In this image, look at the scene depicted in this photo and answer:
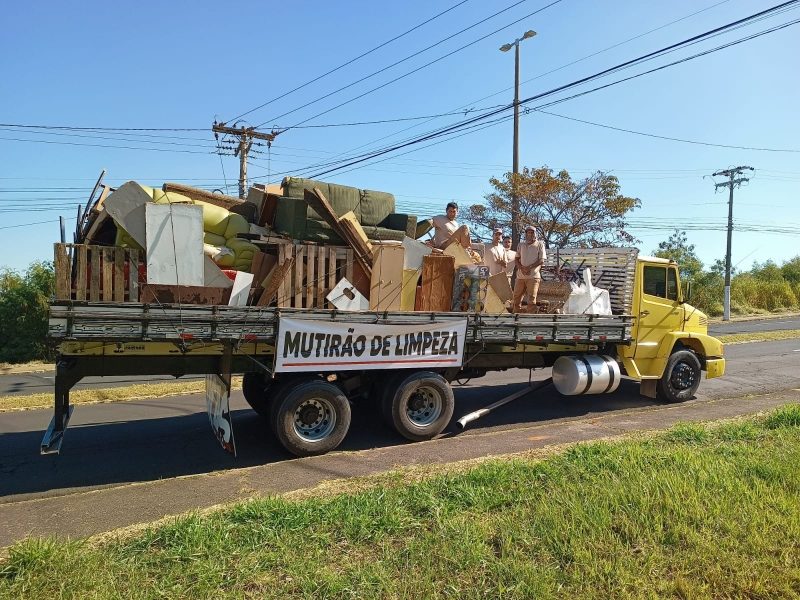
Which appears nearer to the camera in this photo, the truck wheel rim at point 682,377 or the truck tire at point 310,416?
the truck tire at point 310,416

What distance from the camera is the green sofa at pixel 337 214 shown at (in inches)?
279

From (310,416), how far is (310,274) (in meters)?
1.73

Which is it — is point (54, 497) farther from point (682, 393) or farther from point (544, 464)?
point (682, 393)

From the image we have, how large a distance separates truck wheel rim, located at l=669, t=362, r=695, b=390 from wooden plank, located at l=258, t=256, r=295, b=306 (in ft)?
23.8

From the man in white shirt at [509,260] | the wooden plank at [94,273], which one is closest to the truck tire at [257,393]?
the wooden plank at [94,273]

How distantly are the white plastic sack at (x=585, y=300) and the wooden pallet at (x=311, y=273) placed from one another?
4.03 metres

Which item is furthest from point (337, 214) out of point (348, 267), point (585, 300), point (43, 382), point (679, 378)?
point (43, 382)

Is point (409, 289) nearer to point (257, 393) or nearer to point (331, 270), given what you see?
point (331, 270)

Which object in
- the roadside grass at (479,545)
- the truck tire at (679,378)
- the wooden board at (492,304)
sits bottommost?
the roadside grass at (479,545)

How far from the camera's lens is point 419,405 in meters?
7.88

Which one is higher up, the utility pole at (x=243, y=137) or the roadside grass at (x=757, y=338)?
the utility pole at (x=243, y=137)

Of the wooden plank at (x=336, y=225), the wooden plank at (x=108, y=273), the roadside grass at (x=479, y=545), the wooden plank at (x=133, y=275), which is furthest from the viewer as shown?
the wooden plank at (x=336, y=225)

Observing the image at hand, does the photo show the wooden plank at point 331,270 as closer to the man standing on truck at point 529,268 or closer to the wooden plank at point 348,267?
the wooden plank at point 348,267

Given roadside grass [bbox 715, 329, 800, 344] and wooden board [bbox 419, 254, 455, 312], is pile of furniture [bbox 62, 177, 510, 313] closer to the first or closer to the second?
wooden board [bbox 419, 254, 455, 312]
